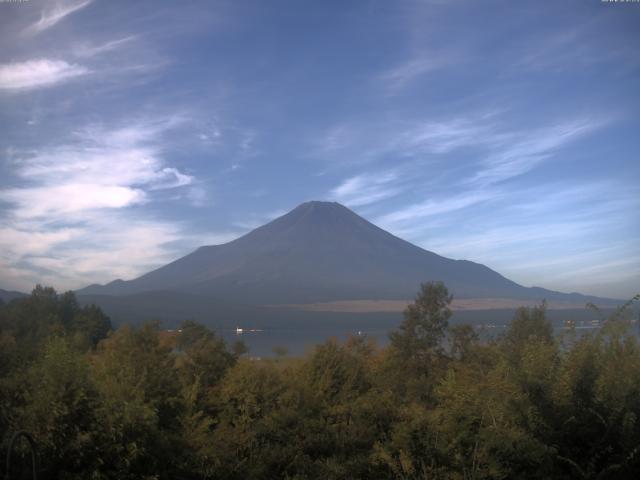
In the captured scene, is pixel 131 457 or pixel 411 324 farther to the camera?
pixel 411 324

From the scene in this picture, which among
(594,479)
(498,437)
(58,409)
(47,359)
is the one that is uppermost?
(47,359)

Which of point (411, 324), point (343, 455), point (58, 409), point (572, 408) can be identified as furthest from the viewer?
point (411, 324)

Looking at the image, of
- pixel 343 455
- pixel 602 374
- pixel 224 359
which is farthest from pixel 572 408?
pixel 224 359

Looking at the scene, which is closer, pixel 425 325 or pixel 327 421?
pixel 327 421

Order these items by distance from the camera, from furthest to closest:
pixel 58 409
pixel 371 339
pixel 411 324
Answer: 1. pixel 411 324
2. pixel 371 339
3. pixel 58 409

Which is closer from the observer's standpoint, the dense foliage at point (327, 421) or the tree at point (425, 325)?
the dense foliage at point (327, 421)

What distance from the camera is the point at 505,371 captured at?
8.41m

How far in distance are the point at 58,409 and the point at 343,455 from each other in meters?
3.83

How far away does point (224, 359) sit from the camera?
55.8 ft

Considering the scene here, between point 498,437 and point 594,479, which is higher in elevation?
point 498,437

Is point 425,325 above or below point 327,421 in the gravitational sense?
above

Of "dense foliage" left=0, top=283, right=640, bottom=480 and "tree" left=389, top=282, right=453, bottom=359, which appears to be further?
"tree" left=389, top=282, right=453, bottom=359

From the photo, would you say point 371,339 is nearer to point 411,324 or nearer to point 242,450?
point 411,324

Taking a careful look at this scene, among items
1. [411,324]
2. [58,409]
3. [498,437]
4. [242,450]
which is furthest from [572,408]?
[411,324]
